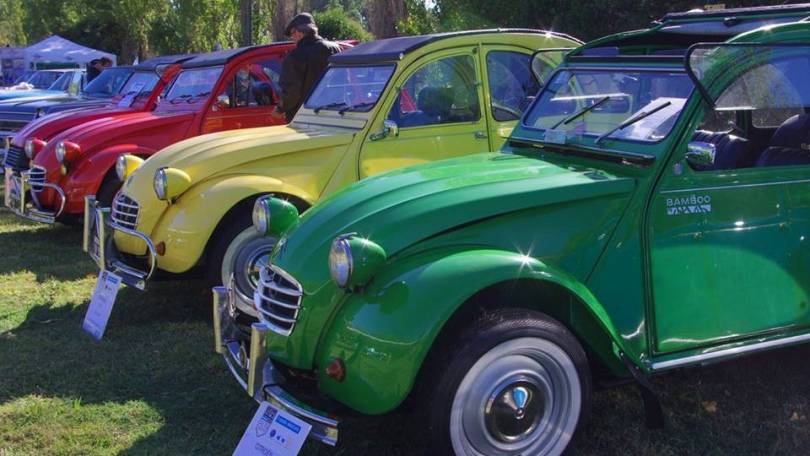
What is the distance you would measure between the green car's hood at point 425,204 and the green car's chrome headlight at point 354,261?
0.13 metres

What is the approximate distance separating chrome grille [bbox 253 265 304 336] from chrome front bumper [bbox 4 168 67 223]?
15.2 feet

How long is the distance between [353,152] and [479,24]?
743cm

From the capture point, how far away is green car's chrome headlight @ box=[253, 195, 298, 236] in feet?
13.7

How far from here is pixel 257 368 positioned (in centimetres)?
330

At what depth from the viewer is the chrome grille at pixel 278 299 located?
11.1 ft

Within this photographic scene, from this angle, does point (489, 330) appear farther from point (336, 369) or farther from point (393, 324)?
point (336, 369)

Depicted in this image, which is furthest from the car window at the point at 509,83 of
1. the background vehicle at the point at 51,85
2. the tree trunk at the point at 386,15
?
the background vehicle at the point at 51,85

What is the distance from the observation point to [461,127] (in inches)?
231

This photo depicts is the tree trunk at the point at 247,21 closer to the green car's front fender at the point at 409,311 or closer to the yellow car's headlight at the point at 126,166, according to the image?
Answer: the yellow car's headlight at the point at 126,166

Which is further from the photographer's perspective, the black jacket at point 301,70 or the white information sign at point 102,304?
the black jacket at point 301,70

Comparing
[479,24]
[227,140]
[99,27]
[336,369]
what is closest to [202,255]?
[227,140]

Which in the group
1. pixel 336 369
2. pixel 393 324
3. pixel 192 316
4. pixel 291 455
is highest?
pixel 393 324

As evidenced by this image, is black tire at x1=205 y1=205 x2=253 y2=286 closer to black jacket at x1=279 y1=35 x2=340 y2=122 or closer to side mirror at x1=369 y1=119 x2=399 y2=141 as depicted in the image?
side mirror at x1=369 y1=119 x2=399 y2=141

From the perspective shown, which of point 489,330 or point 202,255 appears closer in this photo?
point 489,330
